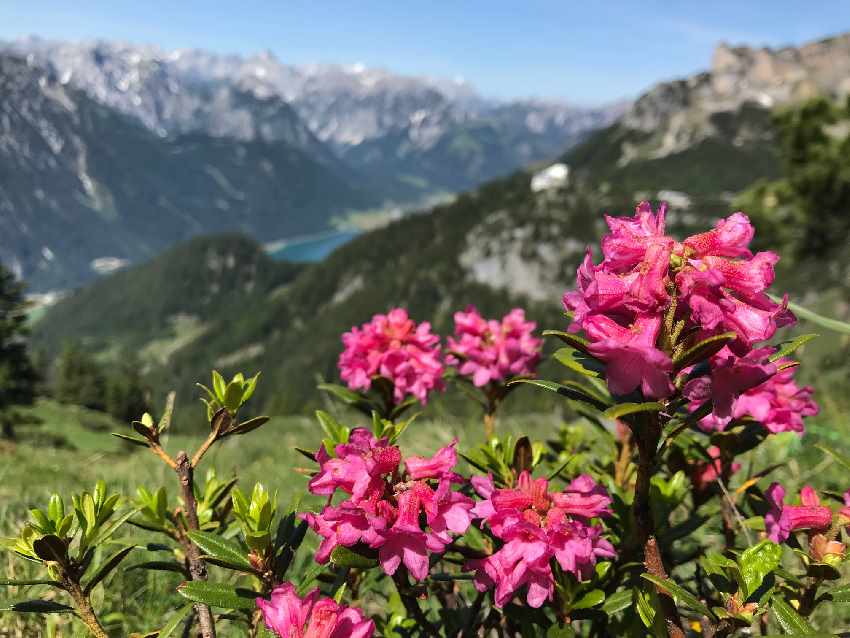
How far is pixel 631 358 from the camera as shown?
1.24 m

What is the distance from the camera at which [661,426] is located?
1369mm

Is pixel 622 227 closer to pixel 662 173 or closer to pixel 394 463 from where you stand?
pixel 394 463

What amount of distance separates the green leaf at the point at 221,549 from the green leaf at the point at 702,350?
4.04ft

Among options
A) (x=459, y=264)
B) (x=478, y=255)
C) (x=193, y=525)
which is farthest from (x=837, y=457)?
(x=459, y=264)

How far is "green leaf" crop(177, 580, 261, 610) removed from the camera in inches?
57.8

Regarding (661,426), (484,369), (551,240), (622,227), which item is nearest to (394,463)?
(661,426)

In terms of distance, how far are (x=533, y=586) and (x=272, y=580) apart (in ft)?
2.45

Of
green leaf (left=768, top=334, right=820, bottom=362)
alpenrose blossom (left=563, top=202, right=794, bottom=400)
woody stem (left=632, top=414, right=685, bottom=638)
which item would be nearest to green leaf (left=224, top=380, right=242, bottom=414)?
alpenrose blossom (left=563, top=202, right=794, bottom=400)

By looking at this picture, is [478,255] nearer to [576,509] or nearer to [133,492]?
[133,492]

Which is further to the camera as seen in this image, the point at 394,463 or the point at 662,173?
the point at 662,173

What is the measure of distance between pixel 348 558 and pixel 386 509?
152mm

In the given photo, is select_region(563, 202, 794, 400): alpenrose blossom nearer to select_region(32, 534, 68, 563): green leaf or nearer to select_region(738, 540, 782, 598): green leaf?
select_region(738, 540, 782, 598): green leaf

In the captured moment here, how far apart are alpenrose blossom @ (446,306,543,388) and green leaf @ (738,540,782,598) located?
1540 millimetres

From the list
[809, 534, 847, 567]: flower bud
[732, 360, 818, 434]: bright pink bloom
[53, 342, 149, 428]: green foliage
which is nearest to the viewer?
[809, 534, 847, 567]: flower bud
